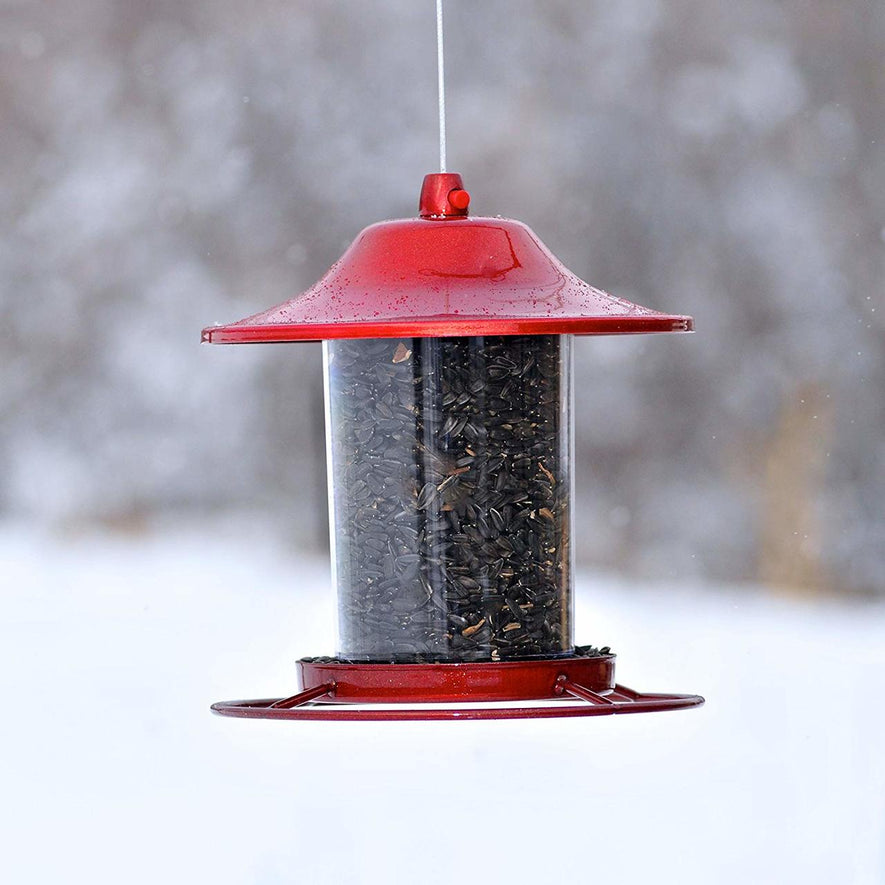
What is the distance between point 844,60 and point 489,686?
4.71ft

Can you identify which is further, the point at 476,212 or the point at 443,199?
the point at 476,212

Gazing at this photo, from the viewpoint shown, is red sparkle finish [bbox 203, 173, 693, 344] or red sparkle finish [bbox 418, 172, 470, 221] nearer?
red sparkle finish [bbox 203, 173, 693, 344]

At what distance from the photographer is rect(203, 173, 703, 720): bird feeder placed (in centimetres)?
127

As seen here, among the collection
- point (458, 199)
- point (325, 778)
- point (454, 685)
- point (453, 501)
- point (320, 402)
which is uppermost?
point (458, 199)

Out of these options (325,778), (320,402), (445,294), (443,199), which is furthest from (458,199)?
(325,778)

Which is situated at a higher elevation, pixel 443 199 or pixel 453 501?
pixel 443 199

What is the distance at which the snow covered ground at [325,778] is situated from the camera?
2340 mm

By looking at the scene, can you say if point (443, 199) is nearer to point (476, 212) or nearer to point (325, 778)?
point (476, 212)

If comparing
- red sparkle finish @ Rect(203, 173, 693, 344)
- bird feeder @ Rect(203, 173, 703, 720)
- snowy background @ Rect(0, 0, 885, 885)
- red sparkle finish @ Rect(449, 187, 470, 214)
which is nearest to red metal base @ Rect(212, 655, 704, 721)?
bird feeder @ Rect(203, 173, 703, 720)

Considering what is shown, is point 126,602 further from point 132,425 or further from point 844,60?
point 844,60

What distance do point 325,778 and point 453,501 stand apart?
1177 mm

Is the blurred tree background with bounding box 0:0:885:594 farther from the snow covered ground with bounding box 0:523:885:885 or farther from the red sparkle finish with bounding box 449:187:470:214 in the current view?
the red sparkle finish with bounding box 449:187:470:214

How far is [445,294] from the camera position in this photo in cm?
123

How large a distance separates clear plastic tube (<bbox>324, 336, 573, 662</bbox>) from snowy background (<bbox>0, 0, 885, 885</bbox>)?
2.87ft
